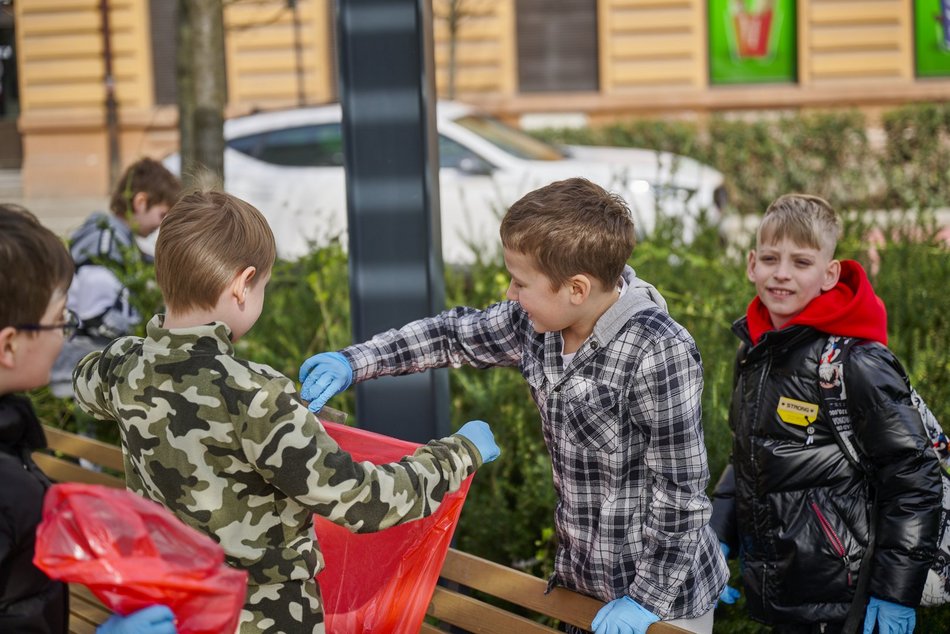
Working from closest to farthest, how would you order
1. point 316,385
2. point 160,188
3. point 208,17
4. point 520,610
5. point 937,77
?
point 316,385 < point 520,610 < point 160,188 < point 208,17 < point 937,77

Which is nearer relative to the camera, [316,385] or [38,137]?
[316,385]

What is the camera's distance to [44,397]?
5195 mm

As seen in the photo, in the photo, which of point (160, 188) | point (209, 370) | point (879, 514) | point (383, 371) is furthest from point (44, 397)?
point (879, 514)

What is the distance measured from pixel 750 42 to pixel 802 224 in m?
16.5

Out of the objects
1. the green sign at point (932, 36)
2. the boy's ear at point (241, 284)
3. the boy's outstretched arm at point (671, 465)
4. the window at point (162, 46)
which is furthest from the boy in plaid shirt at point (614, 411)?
the window at point (162, 46)

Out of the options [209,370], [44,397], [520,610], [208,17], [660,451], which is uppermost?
[208,17]

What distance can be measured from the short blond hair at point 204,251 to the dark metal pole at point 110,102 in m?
17.7

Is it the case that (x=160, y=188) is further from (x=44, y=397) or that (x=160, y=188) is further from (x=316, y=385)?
(x=316, y=385)

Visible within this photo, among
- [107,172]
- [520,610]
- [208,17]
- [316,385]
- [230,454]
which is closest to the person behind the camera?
[230,454]

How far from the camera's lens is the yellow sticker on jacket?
8.91ft

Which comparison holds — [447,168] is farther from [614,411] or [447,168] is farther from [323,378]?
[614,411]

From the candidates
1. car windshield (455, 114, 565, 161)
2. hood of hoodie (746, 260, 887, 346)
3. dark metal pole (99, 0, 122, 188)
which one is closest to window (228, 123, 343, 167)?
car windshield (455, 114, 565, 161)

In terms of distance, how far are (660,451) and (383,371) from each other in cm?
76

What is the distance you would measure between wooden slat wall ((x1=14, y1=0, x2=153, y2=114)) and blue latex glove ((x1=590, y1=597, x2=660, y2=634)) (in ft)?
61.5
